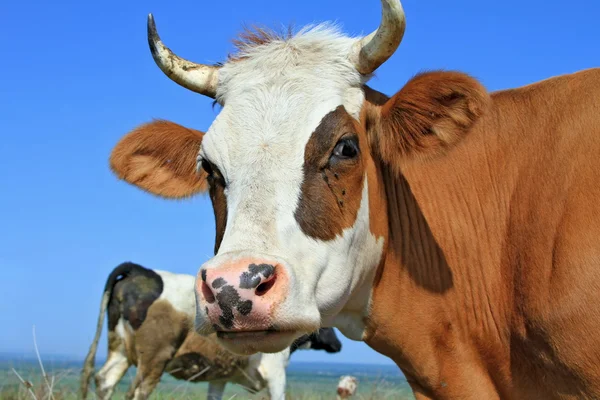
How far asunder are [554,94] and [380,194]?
1387 mm

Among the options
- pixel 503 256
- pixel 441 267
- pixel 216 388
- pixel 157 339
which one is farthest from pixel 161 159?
pixel 216 388

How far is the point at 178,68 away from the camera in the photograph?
570 centimetres

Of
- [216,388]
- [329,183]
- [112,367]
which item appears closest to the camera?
[329,183]

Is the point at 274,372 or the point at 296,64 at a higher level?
the point at 296,64

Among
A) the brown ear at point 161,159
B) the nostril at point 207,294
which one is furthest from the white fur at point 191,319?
the nostril at point 207,294

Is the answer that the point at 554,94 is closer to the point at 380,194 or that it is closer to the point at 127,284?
the point at 380,194

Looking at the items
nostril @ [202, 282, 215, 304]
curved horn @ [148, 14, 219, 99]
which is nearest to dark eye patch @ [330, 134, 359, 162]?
nostril @ [202, 282, 215, 304]

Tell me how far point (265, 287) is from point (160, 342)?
38.8ft

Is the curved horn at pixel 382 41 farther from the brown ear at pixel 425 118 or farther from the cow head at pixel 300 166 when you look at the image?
the brown ear at pixel 425 118

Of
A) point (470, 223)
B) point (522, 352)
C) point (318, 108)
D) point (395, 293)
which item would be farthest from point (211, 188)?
point (522, 352)

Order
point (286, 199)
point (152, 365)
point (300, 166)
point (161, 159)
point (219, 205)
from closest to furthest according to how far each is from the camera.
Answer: point (286, 199) → point (300, 166) → point (219, 205) → point (161, 159) → point (152, 365)

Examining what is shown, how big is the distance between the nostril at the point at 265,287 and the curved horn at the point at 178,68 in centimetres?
212

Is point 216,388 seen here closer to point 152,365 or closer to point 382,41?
point 152,365

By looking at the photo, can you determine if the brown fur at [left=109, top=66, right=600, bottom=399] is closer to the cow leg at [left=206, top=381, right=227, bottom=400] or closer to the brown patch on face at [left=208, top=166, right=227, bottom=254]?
the brown patch on face at [left=208, top=166, right=227, bottom=254]
